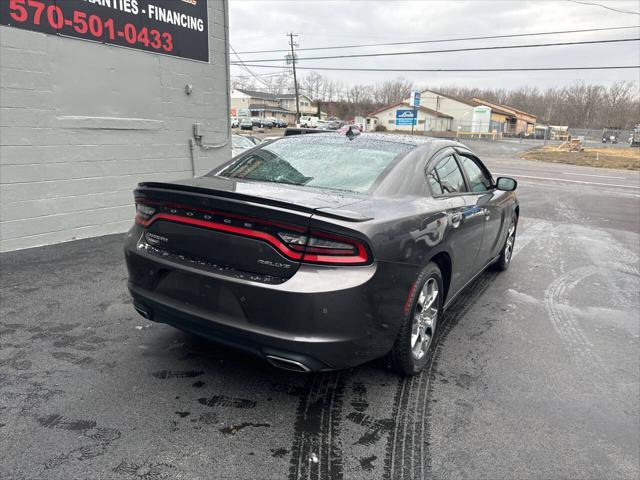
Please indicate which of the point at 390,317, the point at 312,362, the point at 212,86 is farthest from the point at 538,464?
the point at 212,86

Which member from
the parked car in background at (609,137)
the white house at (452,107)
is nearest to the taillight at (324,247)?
the parked car in background at (609,137)

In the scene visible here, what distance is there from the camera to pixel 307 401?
276 centimetres

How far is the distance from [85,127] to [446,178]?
16.2 ft

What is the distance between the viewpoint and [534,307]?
14.9 feet

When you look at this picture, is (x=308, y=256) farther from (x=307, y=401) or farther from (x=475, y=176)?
(x=475, y=176)

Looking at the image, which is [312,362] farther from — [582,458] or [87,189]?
[87,189]

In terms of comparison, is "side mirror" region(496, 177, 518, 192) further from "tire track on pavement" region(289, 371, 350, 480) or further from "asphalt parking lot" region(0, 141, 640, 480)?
"tire track on pavement" region(289, 371, 350, 480)

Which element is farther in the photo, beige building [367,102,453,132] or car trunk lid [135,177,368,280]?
beige building [367,102,453,132]

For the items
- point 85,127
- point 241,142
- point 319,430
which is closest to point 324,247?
point 319,430

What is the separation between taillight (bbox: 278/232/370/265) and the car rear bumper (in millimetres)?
47

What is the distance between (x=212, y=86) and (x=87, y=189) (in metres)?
2.82

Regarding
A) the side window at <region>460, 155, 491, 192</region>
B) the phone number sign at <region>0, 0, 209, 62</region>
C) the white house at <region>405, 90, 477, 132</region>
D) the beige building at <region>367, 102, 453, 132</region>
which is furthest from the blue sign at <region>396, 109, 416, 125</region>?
the white house at <region>405, 90, 477, 132</region>

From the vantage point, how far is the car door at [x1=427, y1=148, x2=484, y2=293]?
10.9 ft

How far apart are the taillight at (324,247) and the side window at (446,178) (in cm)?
119
